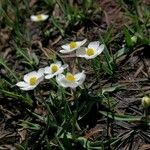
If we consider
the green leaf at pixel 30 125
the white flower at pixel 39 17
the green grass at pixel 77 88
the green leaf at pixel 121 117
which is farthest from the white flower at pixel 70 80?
the white flower at pixel 39 17

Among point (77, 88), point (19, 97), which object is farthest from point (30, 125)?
point (77, 88)

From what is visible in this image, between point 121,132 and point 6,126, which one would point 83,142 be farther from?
point 6,126

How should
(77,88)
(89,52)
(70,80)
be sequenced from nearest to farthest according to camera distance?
(70,80), (89,52), (77,88)

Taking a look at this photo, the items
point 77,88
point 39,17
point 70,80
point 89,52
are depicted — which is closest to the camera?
point 70,80

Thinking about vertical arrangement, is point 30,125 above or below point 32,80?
below

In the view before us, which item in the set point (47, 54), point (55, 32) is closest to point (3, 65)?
point (47, 54)

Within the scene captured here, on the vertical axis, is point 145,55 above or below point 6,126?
above

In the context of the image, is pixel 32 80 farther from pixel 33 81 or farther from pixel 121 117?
pixel 121 117

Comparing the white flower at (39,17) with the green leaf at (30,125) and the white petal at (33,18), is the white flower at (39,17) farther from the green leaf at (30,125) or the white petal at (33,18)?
the green leaf at (30,125)
